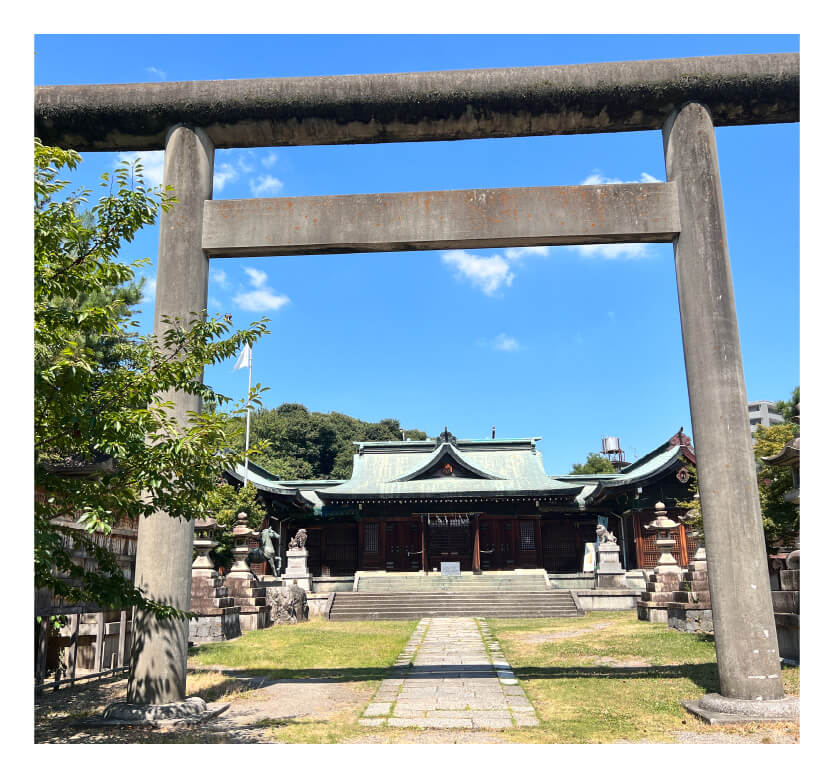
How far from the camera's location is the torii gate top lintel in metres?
7.25

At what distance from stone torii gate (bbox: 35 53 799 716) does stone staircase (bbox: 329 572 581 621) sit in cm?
1683

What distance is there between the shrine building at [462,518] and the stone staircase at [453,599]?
230 cm

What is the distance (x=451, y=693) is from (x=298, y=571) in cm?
1749

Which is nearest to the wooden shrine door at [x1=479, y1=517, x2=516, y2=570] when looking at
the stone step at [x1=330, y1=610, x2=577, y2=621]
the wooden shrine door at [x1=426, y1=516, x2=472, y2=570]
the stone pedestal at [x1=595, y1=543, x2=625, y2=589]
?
the wooden shrine door at [x1=426, y1=516, x2=472, y2=570]

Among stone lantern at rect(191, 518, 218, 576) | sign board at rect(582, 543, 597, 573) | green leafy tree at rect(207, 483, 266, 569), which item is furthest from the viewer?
sign board at rect(582, 543, 597, 573)

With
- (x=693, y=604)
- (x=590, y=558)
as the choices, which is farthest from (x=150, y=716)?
(x=590, y=558)

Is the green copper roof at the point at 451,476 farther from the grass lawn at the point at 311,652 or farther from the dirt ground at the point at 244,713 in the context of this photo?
the dirt ground at the point at 244,713

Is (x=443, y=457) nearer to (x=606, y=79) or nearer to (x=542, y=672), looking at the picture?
(x=542, y=672)

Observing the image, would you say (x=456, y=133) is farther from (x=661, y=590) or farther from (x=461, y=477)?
(x=461, y=477)

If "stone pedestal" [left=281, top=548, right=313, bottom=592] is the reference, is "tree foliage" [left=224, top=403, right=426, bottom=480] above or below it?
above

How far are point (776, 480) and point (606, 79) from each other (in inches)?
445

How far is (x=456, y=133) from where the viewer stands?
7.66 m

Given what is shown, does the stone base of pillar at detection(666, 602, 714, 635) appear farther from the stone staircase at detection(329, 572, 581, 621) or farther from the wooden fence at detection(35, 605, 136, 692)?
the wooden fence at detection(35, 605, 136, 692)

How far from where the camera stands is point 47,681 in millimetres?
7785
